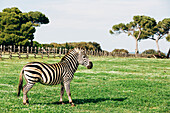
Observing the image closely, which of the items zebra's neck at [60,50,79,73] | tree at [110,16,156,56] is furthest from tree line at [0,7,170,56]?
zebra's neck at [60,50,79,73]

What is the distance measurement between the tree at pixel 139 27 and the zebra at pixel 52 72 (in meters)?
88.6

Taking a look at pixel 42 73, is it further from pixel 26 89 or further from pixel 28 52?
pixel 28 52

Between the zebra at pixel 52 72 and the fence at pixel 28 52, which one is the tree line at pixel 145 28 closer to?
the fence at pixel 28 52

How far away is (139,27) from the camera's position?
102188 mm

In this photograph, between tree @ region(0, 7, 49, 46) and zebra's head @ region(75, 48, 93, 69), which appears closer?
zebra's head @ region(75, 48, 93, 69)

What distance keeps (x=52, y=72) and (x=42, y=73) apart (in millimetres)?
461

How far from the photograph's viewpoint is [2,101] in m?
12.0

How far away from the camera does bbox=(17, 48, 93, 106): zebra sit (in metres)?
10.4

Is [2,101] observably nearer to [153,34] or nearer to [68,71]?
[68,71]

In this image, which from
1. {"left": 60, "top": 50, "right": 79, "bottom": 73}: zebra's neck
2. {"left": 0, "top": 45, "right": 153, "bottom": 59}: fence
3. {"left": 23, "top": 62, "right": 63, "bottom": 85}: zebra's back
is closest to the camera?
{"left": 23, "top": 62, "right": 63, "bottom": 85}: zebra's back

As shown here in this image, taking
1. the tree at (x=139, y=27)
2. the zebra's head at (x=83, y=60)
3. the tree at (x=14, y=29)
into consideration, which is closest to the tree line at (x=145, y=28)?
the tree at (x=139, y=27)

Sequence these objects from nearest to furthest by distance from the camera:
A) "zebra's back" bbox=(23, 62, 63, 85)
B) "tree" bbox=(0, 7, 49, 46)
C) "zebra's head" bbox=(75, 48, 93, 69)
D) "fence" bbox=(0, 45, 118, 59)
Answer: "zebra's back" bbox=(23, 62, 63, 85) → "zebra's head" bbox=(75, 48, 93, 69) → "fence" bbox=(0, 45, 118, 59) → "tree" bbox=(0, 7, 49, 46)

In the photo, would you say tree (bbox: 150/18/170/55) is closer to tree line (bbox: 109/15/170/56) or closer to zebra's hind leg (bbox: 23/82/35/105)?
tree line (bbox: 109/15/170/56)

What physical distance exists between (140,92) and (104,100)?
3.77 meters
